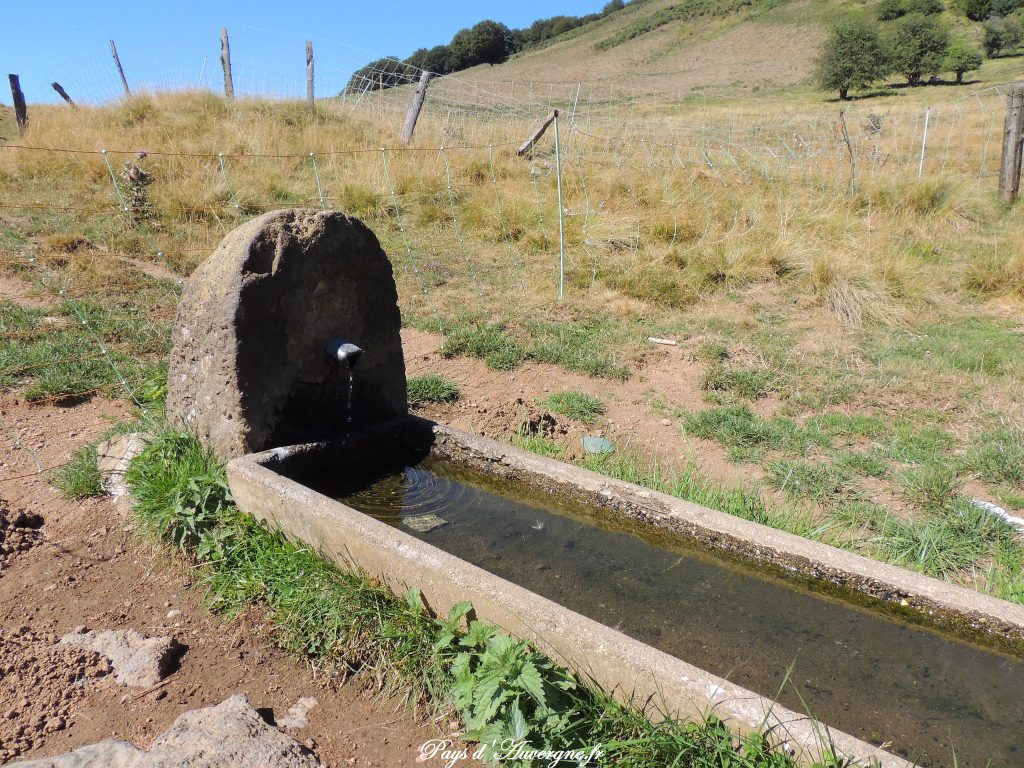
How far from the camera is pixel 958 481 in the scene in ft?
12.6

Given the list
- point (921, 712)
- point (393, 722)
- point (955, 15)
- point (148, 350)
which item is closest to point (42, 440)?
point (148, 350)

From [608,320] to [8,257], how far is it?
5.51 metres

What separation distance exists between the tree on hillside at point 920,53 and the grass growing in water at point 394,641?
37325 millimetres

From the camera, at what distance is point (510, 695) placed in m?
2.08

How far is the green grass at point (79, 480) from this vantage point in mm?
3600

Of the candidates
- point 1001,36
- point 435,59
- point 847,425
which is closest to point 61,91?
point 847,425

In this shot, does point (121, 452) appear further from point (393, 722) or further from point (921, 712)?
point (921, 712)

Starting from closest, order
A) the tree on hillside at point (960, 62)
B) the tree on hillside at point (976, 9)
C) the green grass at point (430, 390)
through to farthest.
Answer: the green grass at point (430, 390) → the tree on hillside at point (960, 62) → the tree on hillside at point (976, 9)

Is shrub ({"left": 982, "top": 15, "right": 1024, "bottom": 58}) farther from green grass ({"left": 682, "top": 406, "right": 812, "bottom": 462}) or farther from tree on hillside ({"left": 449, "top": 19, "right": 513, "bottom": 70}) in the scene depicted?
green grass ({"left": 682, "top": 406, "right": 812, "bottom": 462})

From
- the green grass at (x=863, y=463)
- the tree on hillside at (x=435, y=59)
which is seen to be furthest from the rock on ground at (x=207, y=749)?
the tree on hillside at (x=435, y=59)

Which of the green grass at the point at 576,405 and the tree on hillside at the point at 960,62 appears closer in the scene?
the green grass at the point at 576,405

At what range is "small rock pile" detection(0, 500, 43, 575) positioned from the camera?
3184mm

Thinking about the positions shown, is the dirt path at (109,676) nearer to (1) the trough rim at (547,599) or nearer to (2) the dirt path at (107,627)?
(2) the dirt path at (107,627)

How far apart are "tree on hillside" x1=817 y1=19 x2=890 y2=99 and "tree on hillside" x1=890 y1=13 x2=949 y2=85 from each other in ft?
3.00
